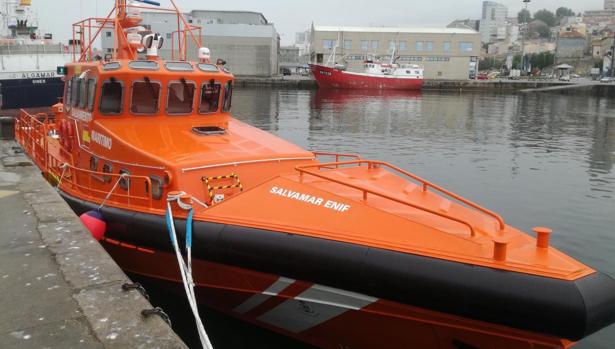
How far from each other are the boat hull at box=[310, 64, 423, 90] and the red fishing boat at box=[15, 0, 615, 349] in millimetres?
55600

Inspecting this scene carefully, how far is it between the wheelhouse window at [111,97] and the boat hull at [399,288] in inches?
69.4

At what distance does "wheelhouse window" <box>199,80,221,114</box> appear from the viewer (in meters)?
6.79

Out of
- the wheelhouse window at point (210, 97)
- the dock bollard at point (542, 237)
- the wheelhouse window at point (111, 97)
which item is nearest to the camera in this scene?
the dock bollard at point (542, 237)

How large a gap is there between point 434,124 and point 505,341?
23.4m

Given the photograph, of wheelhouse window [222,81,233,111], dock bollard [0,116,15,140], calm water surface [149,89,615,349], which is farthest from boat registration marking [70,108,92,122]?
dock bollard [0,116,15,140]

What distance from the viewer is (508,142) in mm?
19734

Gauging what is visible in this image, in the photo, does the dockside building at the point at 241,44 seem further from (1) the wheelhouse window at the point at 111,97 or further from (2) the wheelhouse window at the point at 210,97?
(1) the wheelhouse window at the point at 111,97

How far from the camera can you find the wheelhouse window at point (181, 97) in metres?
6.50

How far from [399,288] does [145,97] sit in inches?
161

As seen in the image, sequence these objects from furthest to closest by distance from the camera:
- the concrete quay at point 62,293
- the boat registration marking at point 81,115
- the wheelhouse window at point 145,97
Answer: the boat registration marking at point 81,115
the wheelhouse window at point 145,97
the concrete quay at point 62,293

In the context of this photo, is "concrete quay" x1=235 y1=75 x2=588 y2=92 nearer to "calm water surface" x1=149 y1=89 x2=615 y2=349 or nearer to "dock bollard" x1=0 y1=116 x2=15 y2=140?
"calm water surface" x1=149 y1=89 x2=615 y2=349

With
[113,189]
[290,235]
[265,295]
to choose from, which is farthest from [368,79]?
[290,235]

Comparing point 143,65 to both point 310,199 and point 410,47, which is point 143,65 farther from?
point 410,47

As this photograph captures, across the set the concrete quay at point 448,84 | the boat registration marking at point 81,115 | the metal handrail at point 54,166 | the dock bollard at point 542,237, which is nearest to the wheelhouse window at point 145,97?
the boat registration marking at point 81,115
